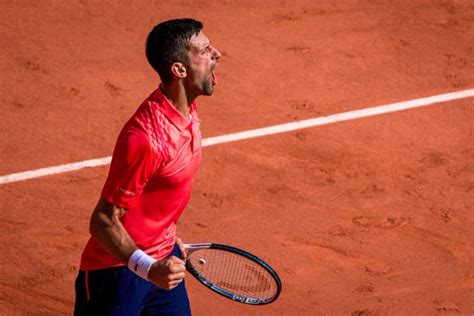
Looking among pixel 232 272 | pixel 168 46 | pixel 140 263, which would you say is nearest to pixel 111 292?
pixel 140 263

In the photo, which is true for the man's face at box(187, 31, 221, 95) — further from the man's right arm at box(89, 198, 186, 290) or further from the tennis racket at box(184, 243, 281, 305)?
the tennis racket at box(184, 243, 281, 305)

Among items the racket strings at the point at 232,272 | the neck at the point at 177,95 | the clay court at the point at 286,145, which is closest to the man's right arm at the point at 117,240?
the neck at the point at 177,95

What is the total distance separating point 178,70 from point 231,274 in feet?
5.90

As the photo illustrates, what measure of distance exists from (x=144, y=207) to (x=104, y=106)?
5.02m

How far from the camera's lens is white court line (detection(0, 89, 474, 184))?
396 inches

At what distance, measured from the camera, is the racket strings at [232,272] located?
7.36m

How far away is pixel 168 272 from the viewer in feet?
18.6

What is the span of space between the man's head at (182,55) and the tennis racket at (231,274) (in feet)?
4.63

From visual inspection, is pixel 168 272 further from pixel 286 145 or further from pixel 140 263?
pixel 286 145

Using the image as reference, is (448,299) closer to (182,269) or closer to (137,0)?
(182,269)

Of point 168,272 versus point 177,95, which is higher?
point 177,95

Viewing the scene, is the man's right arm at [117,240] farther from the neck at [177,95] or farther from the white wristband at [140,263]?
the neck at [177,95]

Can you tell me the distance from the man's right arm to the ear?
0.91 metres

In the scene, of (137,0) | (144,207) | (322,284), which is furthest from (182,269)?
(137,0)
